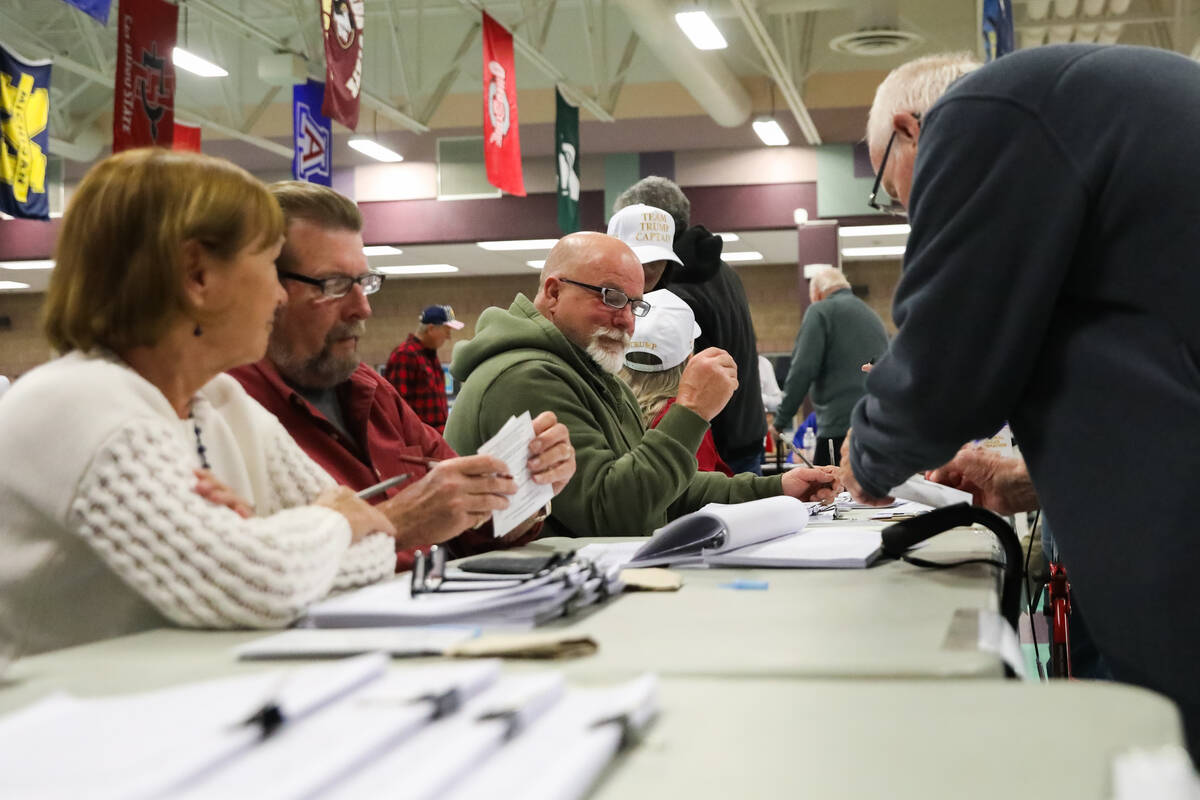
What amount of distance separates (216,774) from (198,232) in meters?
0.91

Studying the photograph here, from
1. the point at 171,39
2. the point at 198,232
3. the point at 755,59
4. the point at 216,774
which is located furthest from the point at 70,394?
the point at 755,59

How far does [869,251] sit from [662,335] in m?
12.4

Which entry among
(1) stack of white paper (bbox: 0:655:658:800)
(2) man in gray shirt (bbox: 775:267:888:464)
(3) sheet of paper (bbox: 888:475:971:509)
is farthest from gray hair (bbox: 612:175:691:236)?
(1) stack of white paper (bbox: 0:655:658:800)

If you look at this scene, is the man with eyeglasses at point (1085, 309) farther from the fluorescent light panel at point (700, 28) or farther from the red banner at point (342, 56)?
the fluorescent light panel at point (700, 28)

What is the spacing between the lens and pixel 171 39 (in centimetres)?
696

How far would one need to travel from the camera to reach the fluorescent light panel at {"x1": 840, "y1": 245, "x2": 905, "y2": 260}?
15016mm

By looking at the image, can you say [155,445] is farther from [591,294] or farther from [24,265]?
[24,265]

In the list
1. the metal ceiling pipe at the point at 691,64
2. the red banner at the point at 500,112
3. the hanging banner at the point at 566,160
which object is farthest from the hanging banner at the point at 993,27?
the hanging banner at the point at 566,160

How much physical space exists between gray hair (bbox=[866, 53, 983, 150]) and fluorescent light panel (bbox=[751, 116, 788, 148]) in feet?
30.0

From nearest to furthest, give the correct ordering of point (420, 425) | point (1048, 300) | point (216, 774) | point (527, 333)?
point (216, 774)
point (1048, 300)
point (420, 425)
point (527, 333)

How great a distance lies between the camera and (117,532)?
122 centimetres

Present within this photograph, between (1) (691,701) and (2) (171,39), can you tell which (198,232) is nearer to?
(1) (691,701)

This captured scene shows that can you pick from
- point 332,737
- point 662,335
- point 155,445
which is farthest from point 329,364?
point 662,335

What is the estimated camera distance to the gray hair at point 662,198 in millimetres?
4195
